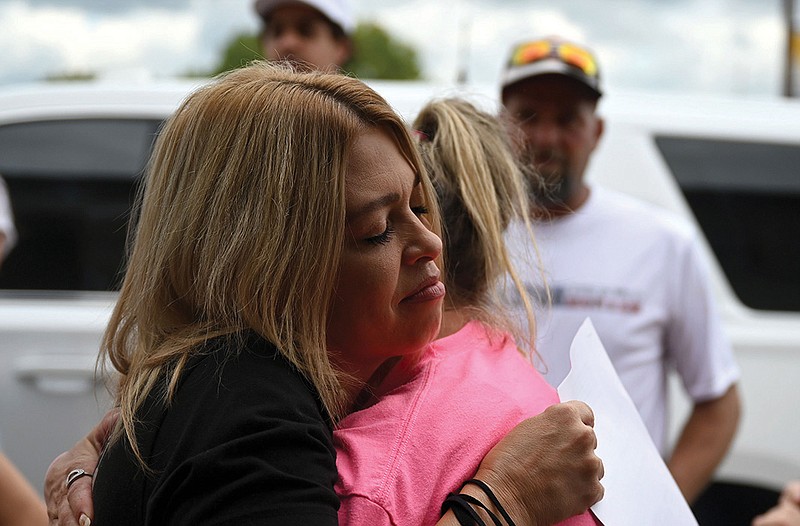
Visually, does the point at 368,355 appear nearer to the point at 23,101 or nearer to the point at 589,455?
the point at 589,455

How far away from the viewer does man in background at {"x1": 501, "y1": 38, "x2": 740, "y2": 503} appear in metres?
2.69

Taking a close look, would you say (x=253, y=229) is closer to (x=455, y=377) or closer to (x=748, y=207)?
(x=455, y=377)

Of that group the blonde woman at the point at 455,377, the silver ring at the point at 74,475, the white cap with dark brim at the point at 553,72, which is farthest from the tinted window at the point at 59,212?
the silver ring at the point at 74,475

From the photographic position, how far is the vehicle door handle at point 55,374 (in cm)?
350

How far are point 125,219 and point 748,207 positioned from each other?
2411 millimetres

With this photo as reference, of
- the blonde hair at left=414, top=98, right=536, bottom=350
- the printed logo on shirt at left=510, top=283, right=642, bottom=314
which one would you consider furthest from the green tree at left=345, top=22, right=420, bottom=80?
the blonde hair at left=414, top=98, right=536, bottom=350

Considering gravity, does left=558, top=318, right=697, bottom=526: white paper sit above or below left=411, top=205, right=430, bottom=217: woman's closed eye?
below

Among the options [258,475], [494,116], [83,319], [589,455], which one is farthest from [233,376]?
[83,319]

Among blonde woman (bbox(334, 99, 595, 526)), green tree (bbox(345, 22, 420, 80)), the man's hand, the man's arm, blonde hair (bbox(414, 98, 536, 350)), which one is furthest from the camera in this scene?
green tree (bbox(345, 22, 420, 80))

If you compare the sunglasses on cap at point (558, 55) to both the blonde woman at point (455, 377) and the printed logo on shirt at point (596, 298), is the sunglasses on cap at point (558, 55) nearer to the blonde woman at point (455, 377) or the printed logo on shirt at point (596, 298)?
the printed logo on shirt at point (596, 298)

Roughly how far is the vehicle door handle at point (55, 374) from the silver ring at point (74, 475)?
2.19m

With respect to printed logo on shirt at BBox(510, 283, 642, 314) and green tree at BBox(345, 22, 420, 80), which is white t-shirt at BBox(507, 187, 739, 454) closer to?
printed logo on shirt at BBox(510, 283, 642, 314)

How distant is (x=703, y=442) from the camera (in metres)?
2.89

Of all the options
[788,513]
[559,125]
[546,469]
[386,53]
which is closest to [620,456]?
[546,469]
